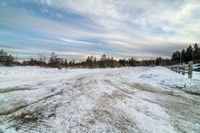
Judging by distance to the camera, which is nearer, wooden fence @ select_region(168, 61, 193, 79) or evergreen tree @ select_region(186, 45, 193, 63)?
wooden fence @ select_region(168, 61, 193, 79)

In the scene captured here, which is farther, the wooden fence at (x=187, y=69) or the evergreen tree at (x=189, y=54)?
the evergreen tree at (x=189, y=54)

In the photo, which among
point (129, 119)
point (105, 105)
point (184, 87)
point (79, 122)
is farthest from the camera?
point (184, 87)

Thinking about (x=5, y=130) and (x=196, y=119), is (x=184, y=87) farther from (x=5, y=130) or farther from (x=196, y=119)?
(x=5, y=130)

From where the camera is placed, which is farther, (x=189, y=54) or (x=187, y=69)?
(x=189, y=54)

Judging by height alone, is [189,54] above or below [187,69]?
above

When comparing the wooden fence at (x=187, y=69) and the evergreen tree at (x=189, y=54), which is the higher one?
the evergreen tree at (x=189, y=54)

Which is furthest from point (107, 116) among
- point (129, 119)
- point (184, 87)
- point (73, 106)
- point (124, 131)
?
point (184, 87)

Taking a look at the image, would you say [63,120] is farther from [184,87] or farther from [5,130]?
[184,87]

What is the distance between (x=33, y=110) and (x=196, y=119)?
4024 millimetres

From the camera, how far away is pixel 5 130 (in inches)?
141

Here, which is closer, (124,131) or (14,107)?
(124,131)

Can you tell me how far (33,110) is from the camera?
15.9 feet

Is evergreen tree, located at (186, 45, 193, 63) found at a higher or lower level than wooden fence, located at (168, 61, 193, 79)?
higher

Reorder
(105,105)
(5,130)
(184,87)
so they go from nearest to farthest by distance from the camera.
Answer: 1. (5,130)
2. (105,105)
3. (184,87)
